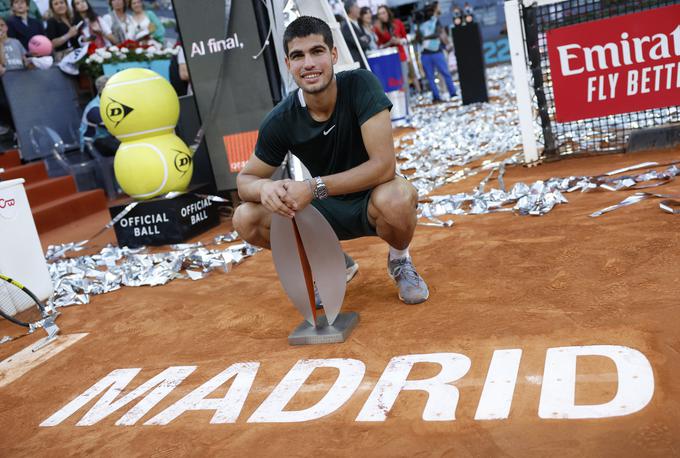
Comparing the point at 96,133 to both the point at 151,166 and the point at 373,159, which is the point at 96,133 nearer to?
the point at 151,166

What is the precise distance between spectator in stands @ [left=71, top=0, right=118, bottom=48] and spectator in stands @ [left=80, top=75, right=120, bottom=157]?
39.7 inches

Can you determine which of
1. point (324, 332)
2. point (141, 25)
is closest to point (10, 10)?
point (141, 25)

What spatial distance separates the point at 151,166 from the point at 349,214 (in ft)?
9.64

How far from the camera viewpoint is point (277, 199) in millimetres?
2881

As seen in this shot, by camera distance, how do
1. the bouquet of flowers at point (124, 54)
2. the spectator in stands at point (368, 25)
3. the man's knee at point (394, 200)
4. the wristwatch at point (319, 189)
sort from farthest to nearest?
the spectator in stands at point (368, 25)
the bouquet of flowers at point (124, 54)
the man's knee at point (394, 200)
the wristwatch at point (319, 189)

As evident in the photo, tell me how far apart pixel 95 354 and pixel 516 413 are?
7.33 feet

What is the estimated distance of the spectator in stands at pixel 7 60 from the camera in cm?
869

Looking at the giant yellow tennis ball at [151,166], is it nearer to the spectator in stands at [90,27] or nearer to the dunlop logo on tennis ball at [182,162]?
the dunlop logo on tennis ball at [182,162]

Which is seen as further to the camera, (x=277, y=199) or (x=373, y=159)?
(x=373, y=159)

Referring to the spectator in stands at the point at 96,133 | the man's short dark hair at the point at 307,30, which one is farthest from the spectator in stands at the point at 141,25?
the man's short dark hair at the point at 307,30

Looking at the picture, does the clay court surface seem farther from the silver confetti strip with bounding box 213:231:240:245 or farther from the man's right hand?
the silver confetti strip with bounding box 213:231:240:245

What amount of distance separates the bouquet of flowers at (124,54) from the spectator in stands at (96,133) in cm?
26

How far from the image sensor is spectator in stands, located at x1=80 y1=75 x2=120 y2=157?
9047mm

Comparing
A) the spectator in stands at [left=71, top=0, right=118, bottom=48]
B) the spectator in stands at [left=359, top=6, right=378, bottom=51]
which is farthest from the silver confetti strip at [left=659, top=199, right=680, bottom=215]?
the spectator in stands at [left=359, top=6, right=378, bottom=51]
